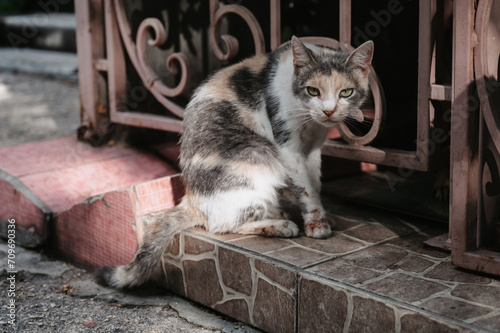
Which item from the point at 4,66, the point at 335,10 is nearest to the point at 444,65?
the point at 335,10

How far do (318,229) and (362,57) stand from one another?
0.98 metres

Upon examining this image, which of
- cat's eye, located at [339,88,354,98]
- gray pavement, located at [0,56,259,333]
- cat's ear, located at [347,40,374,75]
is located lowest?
gray pavement, located at [0,56,259,333]

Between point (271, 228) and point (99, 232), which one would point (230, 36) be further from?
point (99, 232)

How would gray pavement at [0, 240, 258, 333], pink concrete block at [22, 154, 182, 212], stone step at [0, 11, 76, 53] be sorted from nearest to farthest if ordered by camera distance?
gray pavement at [0, 240, 258, 333]
pink concrete block at [22, 154, 182, 212]
stone step at [0, 11, 76, 53]

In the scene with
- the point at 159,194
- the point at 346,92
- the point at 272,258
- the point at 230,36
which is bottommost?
the point at 272,258

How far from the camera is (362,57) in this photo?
3.39 meters

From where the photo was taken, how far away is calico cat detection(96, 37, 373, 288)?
3.50 metres

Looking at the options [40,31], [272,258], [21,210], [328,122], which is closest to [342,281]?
[272,258]

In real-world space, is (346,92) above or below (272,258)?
above

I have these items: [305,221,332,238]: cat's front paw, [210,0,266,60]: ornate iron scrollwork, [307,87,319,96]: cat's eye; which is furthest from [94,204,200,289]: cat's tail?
[210,0,266,60]: ornate iron scrollwork

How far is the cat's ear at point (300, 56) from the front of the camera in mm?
3367

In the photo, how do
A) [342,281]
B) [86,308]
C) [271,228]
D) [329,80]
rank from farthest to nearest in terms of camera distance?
[86,308], [271,228], [329,80], [342,281]

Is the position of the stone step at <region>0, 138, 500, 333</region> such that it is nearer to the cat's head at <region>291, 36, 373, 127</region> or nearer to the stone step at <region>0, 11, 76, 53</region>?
the cat's head at <region>291, 36, 373, 127</region>

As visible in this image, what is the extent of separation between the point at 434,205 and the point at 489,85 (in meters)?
1.51
